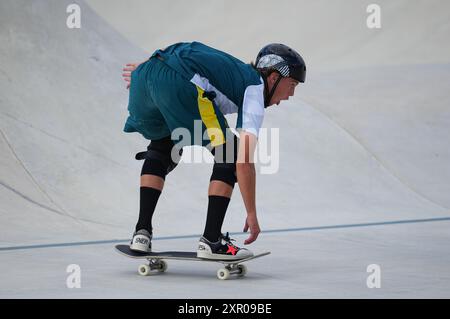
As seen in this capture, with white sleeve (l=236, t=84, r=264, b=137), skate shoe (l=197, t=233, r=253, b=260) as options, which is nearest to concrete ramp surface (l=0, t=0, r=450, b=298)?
skate shoe (l=197, t=233, r=253, b=260)

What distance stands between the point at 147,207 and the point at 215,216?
0.41 metres

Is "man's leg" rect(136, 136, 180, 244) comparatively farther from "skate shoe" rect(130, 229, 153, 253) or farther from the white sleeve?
the white sleeve

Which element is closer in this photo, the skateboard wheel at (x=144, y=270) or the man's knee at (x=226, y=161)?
the man's knee at (x=226, y=161)

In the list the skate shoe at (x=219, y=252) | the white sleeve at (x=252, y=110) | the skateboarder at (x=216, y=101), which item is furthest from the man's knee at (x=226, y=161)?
the skate shoe at (x=219, y=252)

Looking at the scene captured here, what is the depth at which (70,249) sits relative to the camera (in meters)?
4.75

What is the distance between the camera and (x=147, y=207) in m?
3.96

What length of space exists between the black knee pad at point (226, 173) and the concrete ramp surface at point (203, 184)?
0.49 metres

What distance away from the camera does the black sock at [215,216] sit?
12.3 ft

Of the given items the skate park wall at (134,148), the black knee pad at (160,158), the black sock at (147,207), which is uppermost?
the skate park wall at (134,148)

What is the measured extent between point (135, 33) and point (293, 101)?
10.3 meters

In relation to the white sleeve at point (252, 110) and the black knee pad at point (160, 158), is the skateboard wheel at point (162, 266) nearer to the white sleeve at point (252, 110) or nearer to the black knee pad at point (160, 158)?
the black knee pad at point (160, 158)

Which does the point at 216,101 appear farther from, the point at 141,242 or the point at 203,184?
the point at 203,184

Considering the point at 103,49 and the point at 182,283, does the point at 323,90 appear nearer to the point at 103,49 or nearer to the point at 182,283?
the point at 103,49

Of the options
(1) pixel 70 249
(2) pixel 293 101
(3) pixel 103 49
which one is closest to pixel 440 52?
(2) pixel 293 101
